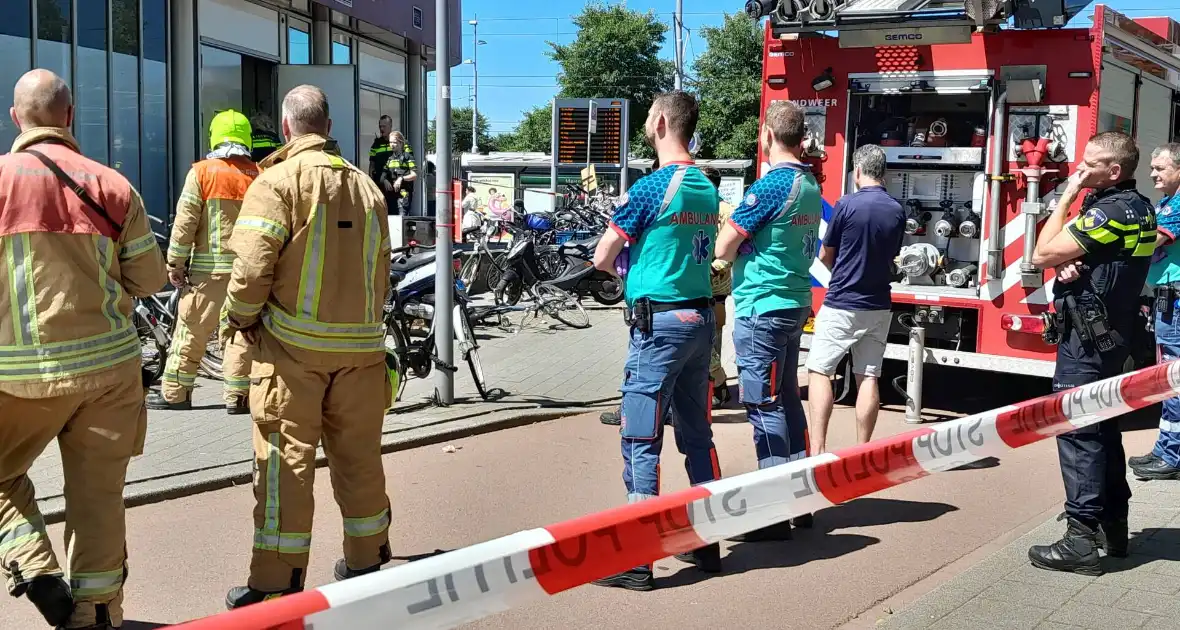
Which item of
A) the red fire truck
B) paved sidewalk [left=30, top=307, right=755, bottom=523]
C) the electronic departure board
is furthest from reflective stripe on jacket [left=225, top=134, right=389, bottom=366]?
the electronic departure board

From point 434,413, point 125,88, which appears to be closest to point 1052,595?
point 434,413

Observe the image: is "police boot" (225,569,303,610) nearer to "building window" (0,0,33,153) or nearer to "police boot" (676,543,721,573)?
"police boot" (676,543,721,573)

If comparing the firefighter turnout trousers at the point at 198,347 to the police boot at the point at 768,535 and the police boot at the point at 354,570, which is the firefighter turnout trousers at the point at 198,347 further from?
the police boot at the point at 768,535

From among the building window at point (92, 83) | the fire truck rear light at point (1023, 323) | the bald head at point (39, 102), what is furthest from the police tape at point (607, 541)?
the building window at point (92, 83)

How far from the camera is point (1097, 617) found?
181 inches

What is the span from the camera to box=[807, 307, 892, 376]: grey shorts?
22.0 feet

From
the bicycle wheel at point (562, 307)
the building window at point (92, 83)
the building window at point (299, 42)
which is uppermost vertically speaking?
the building window at point (299, 42)

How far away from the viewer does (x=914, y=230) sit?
9.04 meters

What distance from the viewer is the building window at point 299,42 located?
52.6 feet

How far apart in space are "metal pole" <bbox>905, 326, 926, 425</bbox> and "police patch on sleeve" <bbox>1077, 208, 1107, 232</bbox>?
3.39 metres

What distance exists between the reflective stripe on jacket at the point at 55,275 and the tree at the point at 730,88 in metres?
47.4

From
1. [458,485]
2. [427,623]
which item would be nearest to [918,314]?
[458,485]

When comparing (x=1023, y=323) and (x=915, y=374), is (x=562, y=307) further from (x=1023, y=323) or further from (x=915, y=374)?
(x=1023, y=323)

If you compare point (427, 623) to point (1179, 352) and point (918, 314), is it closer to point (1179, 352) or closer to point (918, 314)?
point (1179, 352)
